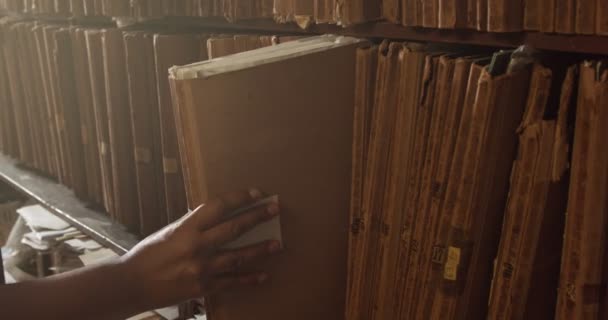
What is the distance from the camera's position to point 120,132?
4.34 feet

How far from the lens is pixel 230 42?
3.39 feet

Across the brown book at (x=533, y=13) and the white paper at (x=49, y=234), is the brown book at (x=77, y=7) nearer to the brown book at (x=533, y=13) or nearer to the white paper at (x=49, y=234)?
the white paper at (x=49, y=234)

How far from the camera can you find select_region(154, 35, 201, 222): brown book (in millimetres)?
1139

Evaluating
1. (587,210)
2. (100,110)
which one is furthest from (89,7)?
(587,210)

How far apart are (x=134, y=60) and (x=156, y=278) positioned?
0.49 meters

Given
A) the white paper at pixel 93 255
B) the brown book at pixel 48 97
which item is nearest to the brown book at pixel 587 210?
the brown book at pixel 48 97

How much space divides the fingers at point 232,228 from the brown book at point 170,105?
0.39 metres

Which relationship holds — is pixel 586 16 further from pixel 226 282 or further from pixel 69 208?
pixel 69 208

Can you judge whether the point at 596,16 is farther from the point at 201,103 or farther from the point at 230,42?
the point at 230,42

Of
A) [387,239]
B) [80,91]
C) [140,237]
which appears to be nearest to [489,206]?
[387,239]

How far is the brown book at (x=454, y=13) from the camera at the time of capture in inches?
28.1

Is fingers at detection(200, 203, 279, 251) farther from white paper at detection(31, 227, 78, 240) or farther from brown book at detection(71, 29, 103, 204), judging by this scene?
white paper at detection(31, 227, 78, 240)

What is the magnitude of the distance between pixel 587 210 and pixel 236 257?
1.38 feet

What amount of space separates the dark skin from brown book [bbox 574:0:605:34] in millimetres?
418
